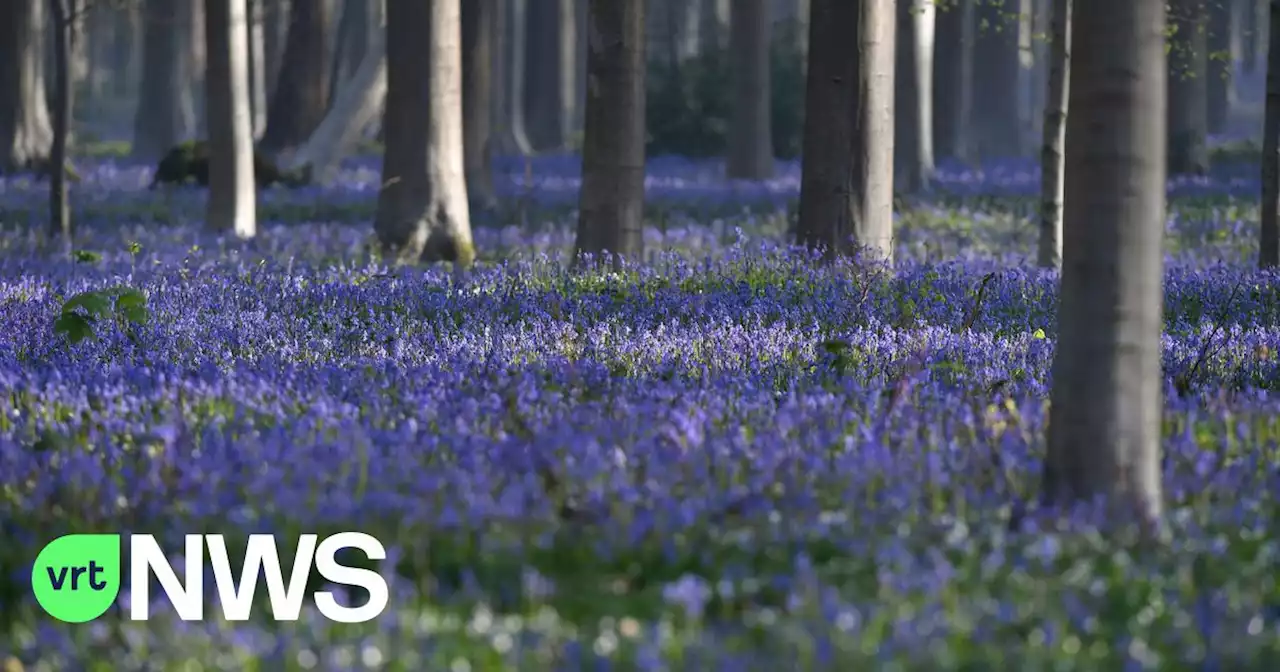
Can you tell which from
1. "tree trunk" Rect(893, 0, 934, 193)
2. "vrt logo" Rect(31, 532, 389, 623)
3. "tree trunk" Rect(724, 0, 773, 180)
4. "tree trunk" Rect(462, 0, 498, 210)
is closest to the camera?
"vrt logo" Rect(31, 532, 389, 623)

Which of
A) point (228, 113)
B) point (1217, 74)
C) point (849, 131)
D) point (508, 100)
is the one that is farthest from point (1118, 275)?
point (508, 100)

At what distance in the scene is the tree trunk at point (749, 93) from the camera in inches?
957

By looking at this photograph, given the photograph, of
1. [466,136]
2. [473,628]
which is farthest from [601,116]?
[473,628]

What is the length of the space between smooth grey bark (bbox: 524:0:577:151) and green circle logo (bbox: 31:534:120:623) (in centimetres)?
3243

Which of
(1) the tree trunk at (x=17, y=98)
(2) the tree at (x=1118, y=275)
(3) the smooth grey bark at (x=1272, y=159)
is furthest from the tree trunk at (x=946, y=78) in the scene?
(2) the tree at (x=1118, y=275)

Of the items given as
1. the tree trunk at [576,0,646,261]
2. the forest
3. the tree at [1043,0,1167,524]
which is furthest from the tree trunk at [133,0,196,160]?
the tree at [1043,0,1167,524]

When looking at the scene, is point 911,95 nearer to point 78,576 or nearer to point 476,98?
point 476,98

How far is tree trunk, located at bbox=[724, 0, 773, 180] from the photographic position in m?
24.3

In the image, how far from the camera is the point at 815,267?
10.9 metres

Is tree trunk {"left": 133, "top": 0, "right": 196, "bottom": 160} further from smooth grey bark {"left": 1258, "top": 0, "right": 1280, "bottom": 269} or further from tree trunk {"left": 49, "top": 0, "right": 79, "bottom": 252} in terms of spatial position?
smooth grey bark {"left": 1258, "top": 0, "right": 1280, "bottom": 269}

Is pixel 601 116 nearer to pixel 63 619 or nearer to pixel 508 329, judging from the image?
A: pixel 508 329

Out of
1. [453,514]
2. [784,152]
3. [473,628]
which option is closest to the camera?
[473,628]

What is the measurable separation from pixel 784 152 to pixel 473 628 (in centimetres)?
2817

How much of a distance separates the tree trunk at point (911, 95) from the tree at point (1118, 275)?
53.6ft
